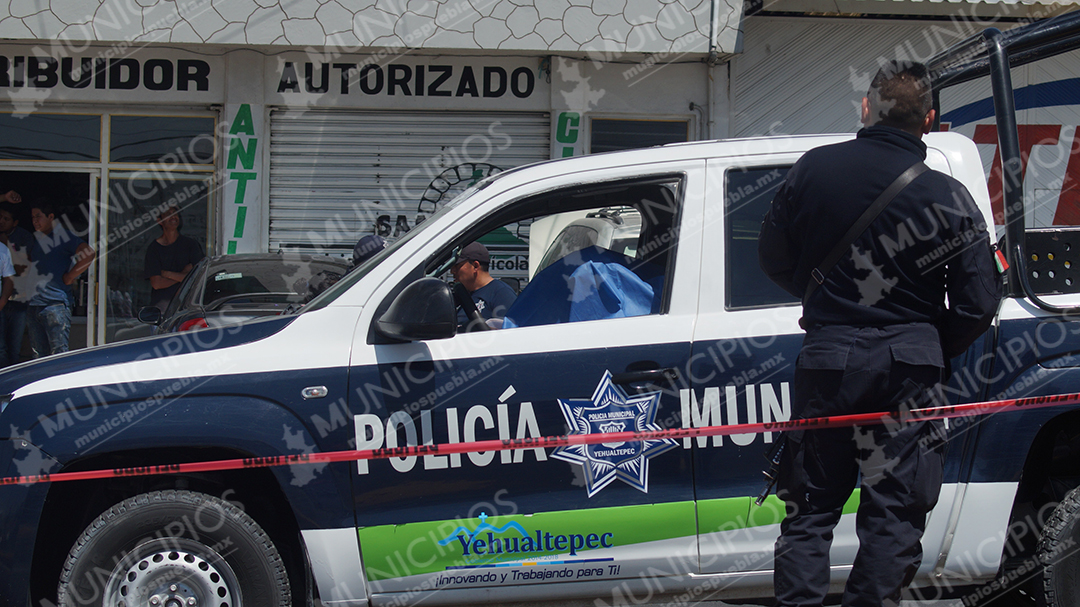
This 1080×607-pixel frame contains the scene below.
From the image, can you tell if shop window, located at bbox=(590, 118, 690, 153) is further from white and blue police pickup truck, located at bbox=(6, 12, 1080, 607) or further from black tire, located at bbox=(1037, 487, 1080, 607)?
black tire, located at bbox=(1037, 487, 1080, 607)

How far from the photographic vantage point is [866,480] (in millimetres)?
2709

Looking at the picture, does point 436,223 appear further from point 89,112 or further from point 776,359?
point 89,112

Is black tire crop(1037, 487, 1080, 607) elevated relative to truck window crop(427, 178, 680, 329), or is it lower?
lower

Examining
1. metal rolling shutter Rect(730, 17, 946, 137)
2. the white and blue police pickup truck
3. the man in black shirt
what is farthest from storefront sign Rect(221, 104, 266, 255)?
the white and blue police pickup truck

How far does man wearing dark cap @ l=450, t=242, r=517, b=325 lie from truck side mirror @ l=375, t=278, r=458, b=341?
1872 millimetres

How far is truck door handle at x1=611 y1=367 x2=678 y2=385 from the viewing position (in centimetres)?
304

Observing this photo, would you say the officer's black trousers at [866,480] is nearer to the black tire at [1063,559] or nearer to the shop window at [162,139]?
the black tire at [1063,559]

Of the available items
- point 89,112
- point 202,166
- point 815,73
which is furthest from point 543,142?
point 89,112

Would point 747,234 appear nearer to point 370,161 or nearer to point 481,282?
point 481,282

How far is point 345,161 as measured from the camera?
34.6ft

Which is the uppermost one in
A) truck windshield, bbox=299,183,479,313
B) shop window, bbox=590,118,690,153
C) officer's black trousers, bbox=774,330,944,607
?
shop window, bbox=590,118,690,153

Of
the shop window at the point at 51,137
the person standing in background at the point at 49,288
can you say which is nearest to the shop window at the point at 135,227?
the shop window at the point at 51,137

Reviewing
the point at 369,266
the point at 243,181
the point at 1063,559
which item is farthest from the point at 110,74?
the point at 1063,559

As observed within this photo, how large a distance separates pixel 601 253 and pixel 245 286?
4129 mm
